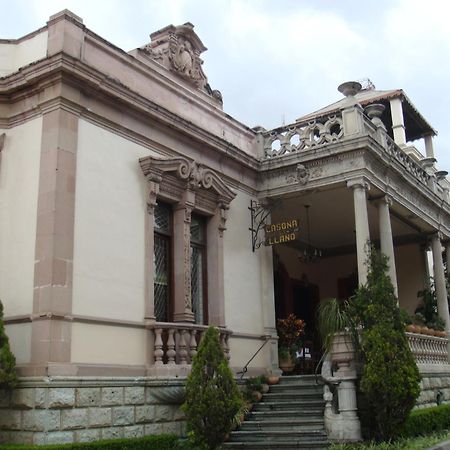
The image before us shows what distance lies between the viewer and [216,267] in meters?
12.9

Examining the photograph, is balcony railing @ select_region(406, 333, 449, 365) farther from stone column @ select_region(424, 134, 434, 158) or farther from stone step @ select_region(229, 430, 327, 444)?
stone column @ select_region(424, 134, 434, 158)

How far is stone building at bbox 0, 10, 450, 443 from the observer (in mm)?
9328

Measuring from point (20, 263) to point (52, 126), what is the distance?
7.15ft

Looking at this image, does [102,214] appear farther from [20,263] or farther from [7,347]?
[7,347]

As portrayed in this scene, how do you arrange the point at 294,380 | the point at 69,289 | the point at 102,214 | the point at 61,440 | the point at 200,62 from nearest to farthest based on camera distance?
the point at 61,440
the point at 69,289
the point at 102,214
the point at 294,380
the point at 200,62

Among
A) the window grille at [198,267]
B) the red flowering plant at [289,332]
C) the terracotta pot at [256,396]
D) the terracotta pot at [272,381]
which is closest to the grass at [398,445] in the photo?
the terracotta pot at [256,396]

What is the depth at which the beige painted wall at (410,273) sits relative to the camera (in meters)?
19.6

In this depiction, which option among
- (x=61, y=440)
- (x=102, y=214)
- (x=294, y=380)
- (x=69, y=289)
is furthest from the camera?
(x=294, y=380)

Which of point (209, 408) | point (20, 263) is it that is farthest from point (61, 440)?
point (20, 263)

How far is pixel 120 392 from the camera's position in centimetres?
984

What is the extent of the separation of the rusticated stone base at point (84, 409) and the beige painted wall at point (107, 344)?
330 mm

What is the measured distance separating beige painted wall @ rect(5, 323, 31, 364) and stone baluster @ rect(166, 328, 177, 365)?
256 centimetres

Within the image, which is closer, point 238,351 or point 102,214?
point 102,214

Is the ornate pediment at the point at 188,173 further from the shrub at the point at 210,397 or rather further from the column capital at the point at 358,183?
the shrub at the point at 210,397
